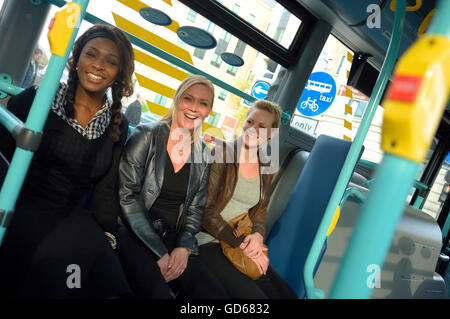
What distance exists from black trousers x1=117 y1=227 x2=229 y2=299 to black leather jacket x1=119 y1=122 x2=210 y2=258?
46 mm

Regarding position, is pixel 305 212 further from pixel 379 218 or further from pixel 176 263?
pixel 379 218

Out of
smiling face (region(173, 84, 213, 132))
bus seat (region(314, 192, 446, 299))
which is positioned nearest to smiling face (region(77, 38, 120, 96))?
smiling face (region(173, 84, 213, 132))

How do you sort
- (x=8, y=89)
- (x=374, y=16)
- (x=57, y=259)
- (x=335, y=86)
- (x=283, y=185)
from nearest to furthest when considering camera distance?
(x=57, y=259) → (x=8, y=89) → (x=374, y=16) → (x=283, y=185) → (x=335, y=86)

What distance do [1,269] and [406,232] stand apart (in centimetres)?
267

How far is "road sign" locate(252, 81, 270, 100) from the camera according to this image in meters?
2.89

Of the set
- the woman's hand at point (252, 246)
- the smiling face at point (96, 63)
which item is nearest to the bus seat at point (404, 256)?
the woman's hand at point (252, 246)

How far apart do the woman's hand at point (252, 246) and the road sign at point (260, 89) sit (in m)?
1.67

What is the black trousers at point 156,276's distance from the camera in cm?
115


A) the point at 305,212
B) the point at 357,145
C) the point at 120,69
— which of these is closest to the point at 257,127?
the point at 305,212

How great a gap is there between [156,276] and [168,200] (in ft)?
1.35

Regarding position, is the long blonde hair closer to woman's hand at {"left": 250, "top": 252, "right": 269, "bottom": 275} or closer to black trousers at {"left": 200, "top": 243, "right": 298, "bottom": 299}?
black trousers at {"left": 200, "top": 243, "right": 298, "bottom": 299}

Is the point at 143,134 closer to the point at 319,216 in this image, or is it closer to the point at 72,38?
the point at 72,38

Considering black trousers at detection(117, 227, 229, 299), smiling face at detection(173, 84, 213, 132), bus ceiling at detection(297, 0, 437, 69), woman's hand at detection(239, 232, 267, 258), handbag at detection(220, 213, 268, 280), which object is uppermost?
bus ceiling at detection(297, 0, 437, 69)

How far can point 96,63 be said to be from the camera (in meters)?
1.26
